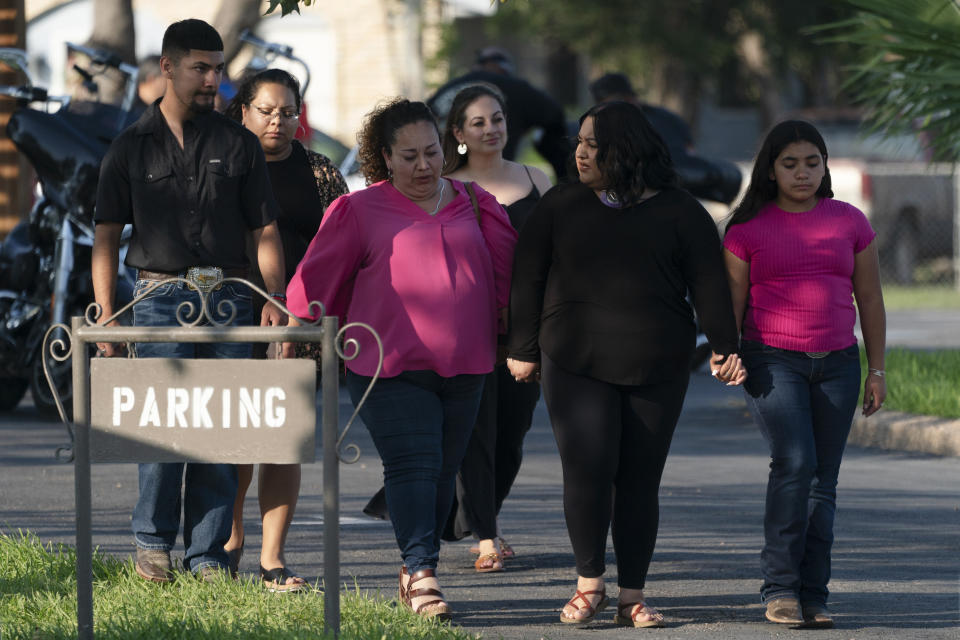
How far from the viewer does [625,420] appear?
18.5 ft

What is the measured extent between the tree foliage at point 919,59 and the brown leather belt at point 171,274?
5.62 meters

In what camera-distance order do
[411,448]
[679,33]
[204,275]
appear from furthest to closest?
[679,33] → [204,275] → [411,448]

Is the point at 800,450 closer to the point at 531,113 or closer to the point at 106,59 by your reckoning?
the point at 531,113

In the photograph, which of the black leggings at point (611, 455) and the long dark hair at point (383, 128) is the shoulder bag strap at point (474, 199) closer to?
the long dark hair at point (383, 128)

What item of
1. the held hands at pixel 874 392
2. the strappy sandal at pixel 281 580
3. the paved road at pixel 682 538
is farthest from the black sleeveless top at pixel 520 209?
the strappy sandal at pixel 281 580

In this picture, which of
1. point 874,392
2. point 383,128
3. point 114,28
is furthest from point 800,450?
point 114,28

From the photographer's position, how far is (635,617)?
5.57m

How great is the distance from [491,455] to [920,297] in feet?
52.6

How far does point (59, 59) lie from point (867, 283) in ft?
87.9

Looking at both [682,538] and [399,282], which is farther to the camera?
[682,538]

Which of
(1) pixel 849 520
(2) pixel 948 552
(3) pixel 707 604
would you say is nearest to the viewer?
(3) pixel 707 604

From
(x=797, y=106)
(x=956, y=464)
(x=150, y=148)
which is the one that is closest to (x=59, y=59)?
(x=797, y=106)

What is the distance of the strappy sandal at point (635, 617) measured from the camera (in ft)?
18.2

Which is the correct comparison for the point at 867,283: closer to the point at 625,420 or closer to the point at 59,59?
the point at 625,420
